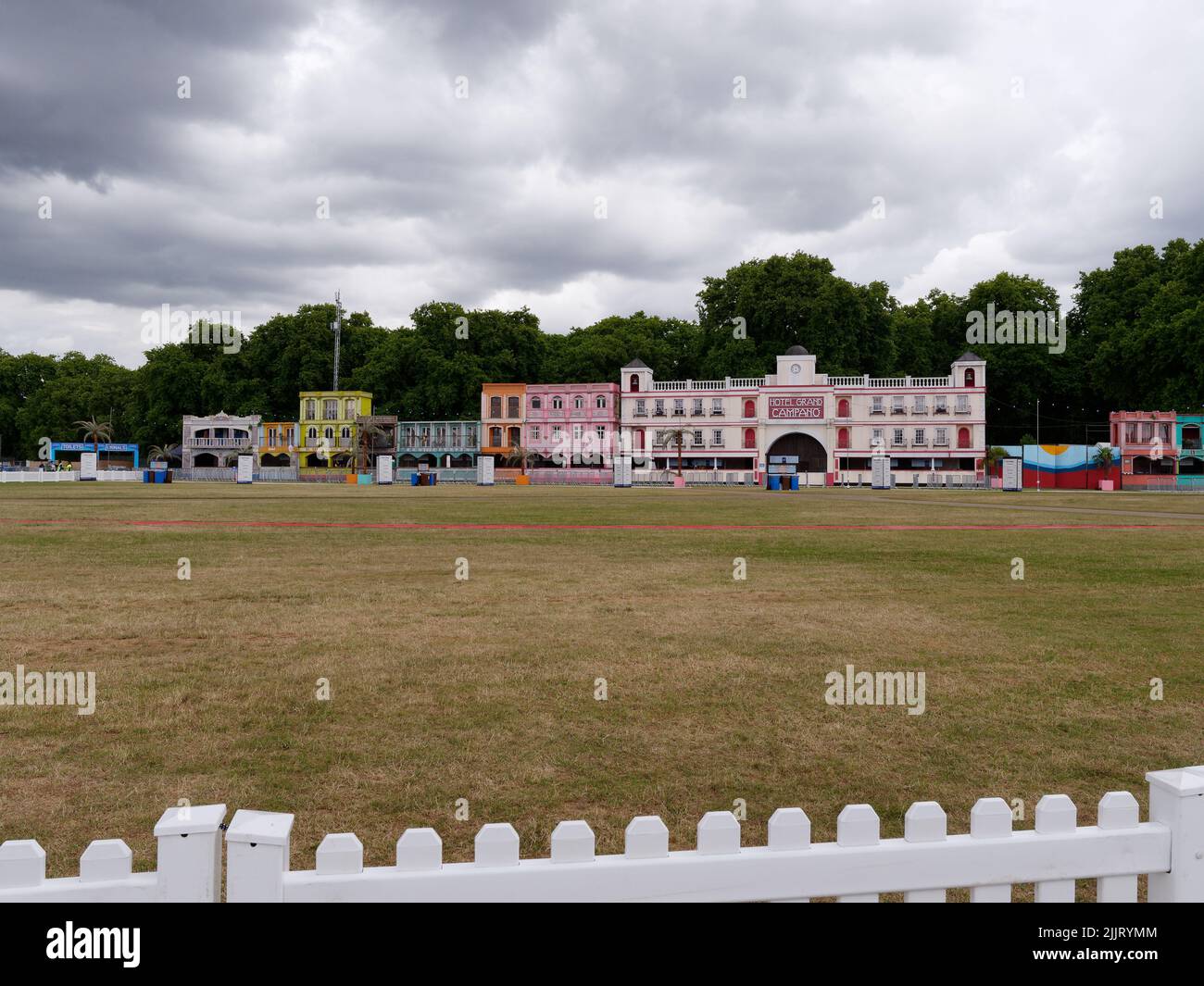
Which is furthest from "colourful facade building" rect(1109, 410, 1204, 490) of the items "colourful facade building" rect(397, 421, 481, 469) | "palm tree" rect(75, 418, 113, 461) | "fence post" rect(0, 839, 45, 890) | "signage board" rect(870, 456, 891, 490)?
"palm tree" rect(75, 418, 113, 461)

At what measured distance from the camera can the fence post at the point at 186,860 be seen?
2361 mm

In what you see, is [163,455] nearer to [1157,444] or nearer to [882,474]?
[882,474]

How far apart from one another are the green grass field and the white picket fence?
1.49 metres

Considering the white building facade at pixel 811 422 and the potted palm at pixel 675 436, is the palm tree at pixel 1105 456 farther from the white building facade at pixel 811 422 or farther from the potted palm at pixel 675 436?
the potted palm at pixel 675 436

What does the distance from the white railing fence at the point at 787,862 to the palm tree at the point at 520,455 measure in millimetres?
77544

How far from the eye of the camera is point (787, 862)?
8.36 feet

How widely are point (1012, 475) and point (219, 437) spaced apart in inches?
3064

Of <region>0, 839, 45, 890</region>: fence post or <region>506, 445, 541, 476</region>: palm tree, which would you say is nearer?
<region>0, 839, 45, 890</region>: fence post

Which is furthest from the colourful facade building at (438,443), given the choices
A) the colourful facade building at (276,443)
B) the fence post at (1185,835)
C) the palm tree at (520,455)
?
the fence post at (1185,835)

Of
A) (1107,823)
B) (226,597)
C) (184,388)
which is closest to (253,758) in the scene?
(1107,823)

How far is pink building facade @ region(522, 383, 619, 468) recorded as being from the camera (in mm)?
80688

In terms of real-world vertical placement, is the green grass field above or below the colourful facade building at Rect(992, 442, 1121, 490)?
below

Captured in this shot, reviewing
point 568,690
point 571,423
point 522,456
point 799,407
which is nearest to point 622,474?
point 571,423

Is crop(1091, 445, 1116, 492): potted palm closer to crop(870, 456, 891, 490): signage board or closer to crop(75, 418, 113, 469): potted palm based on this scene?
crop(870, 456, 891, 490): signage board
